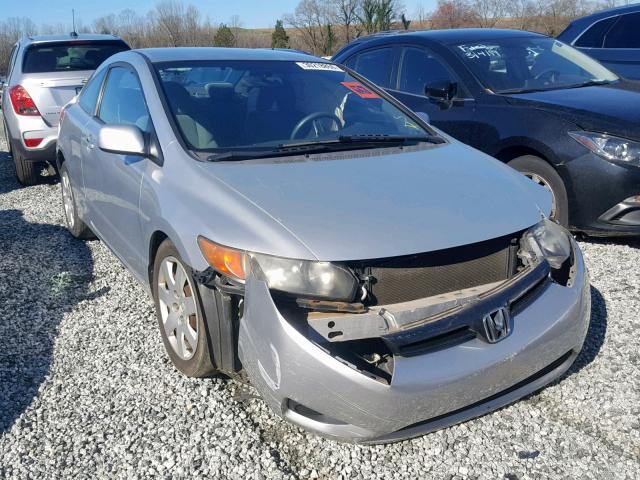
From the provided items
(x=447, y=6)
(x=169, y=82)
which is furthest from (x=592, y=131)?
(x=447, y=6)

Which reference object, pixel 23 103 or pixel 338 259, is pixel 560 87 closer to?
pixel 338 259

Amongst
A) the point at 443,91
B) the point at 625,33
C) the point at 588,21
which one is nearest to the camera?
the point at 443,91

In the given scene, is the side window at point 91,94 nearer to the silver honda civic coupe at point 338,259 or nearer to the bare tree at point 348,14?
the silver honda civic coupe at point 338,259

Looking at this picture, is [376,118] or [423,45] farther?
[423,45]

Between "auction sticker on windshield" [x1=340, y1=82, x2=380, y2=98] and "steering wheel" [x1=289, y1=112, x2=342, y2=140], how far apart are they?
0.38 meters

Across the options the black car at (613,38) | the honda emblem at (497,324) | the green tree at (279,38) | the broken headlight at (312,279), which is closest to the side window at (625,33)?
the black car at (613,38)

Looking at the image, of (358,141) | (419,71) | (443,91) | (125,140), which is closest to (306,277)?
(358,141)

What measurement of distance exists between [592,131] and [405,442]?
2970mm

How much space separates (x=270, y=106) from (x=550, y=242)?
1.69 meters

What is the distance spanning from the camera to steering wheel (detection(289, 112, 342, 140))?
356 centimetres

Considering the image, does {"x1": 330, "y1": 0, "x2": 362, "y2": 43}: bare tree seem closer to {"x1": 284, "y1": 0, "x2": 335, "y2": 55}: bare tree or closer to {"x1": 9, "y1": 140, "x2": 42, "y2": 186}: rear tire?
{"x1": 284, "y1": 0, "x2": 335, "y2": 55}: bare tree

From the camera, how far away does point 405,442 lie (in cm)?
272

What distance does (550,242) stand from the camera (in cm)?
290

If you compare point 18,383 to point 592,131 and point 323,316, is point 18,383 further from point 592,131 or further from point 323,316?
point 592,131
